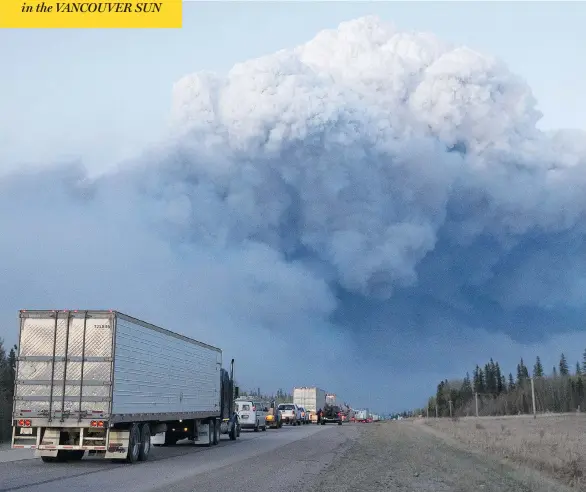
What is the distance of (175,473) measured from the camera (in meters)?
20.3

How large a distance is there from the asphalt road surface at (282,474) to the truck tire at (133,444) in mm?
514

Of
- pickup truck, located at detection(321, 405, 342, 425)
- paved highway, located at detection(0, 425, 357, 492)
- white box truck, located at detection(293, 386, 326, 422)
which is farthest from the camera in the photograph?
white box truck, located at detection(293, 386, 326, 422)

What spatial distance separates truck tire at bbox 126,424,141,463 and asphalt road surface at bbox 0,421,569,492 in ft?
1.69

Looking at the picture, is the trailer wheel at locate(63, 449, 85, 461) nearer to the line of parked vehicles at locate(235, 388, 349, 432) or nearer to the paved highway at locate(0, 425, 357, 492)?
the paved highway at locate(0, 425, 357, 492)

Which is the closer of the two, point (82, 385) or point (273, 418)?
point (82, 385)

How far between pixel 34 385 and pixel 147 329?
403cm

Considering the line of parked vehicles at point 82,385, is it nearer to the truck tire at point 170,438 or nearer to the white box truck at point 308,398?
the truck tire at point 170,438

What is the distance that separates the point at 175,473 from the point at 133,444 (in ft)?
13.3

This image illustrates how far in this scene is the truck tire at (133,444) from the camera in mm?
23500

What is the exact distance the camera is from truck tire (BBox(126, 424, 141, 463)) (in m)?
23.5

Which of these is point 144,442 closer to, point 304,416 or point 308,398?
A: point 304,416

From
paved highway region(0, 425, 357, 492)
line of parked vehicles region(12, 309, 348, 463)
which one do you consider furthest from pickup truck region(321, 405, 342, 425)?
line of parked vehicles region(12, 309, 348, 463)

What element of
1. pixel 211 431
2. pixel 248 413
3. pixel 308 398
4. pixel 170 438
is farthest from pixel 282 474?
pixel 308 398

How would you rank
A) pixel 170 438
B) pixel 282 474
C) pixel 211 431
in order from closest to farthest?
pixel 282 474
pixel 170 438
pixel 211 431
